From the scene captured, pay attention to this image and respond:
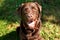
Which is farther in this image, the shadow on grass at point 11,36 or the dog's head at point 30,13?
the shadow on grass at point 11,36

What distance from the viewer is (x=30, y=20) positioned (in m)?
4.59

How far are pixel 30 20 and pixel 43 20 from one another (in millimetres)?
1251

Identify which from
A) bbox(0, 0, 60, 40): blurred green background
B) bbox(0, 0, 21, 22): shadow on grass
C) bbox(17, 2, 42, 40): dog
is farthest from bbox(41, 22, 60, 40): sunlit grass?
bbox(0, 0, 21, 22): shadow on grass

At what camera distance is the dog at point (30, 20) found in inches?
180

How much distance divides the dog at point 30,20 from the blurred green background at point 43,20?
0.67m

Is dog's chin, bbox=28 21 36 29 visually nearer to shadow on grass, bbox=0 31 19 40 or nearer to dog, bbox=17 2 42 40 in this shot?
dog, bbox=17 2 42 40

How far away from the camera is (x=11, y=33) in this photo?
18.1ft

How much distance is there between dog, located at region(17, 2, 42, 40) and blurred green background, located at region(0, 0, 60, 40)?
2.21ft

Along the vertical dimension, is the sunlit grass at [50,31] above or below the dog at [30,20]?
below

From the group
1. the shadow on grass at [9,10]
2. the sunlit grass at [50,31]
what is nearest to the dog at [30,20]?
the sunlit grass at [50,31]

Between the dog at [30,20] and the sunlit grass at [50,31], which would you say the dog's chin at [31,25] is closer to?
the dog at [30,20]

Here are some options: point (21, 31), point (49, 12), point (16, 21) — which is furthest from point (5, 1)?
point (21, 31)

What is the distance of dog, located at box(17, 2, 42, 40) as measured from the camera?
15.0 feet

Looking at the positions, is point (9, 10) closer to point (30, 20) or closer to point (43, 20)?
point (43, 20)
